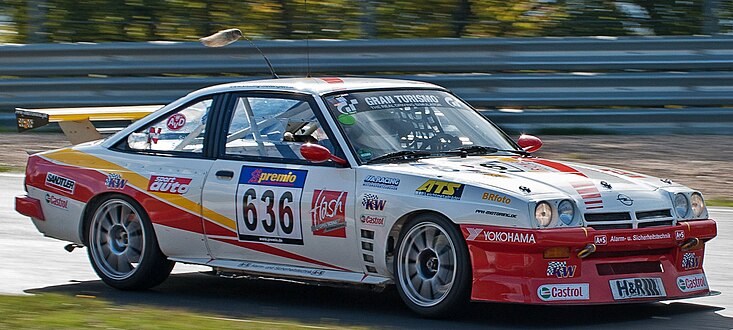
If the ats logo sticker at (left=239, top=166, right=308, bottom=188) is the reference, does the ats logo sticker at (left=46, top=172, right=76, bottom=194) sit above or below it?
below

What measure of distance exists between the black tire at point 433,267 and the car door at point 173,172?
1.44 m

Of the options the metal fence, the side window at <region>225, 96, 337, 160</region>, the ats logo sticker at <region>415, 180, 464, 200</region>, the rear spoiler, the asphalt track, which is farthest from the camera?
the metal fence

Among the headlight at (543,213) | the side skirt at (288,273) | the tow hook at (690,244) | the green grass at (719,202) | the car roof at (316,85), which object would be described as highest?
the car roof at (316,85)

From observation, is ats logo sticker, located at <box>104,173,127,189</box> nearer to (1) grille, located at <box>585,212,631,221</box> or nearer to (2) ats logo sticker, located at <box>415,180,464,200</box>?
(2) ats logo sticker, located at <box>415,180,464,200</box>

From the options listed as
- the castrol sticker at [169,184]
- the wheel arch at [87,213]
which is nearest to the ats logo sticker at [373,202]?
the castrol sticker at [169,184]

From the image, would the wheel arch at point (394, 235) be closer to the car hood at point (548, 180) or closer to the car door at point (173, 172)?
the car hood at point (548, 180)

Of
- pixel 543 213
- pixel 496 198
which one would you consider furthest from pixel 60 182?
pixel 543 213

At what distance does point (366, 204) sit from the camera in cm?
687

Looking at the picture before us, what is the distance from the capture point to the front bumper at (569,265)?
630 cm

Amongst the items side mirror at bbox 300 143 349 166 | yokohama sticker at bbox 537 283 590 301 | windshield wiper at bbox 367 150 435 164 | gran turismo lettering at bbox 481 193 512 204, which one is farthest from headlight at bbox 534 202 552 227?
side mirror at bbox 300 143 349 166

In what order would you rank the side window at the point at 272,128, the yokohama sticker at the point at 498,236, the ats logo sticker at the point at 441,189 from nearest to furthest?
1. the yokohama sticker at the point at 498,236
2. the ats logo sticker at the point at 441,189
3. the side window at the point at 272,128

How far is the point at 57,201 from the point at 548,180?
3.32 metres

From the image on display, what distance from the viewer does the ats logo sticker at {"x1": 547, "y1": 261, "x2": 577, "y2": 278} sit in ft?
20.7

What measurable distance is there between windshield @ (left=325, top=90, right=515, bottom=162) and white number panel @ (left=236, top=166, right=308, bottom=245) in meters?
0.39
